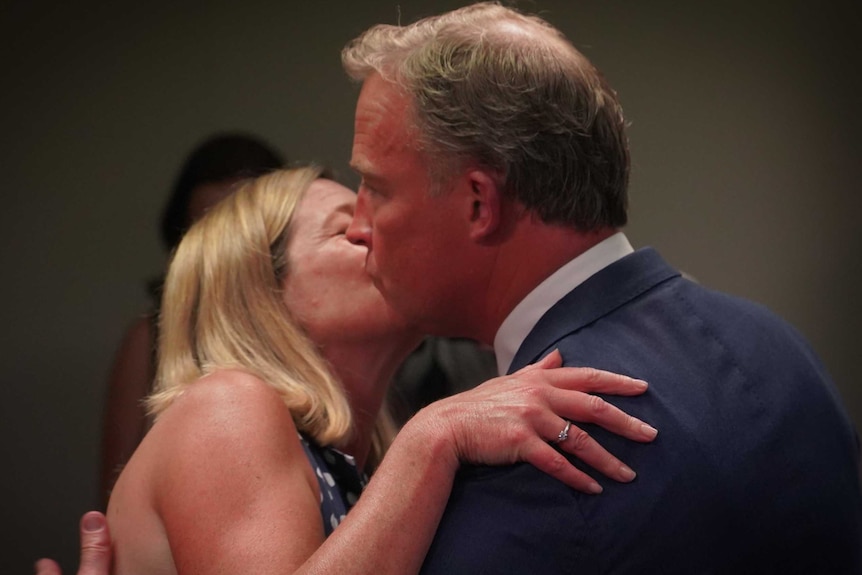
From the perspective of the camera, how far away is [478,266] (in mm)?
Result: 1236

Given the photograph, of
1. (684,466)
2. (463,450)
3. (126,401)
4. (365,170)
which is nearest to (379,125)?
(365,170)

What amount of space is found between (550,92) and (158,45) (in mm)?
1308

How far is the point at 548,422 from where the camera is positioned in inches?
40.9

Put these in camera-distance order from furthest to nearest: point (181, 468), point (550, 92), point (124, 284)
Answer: point (124, 284) < point (181, 468) < point (550, 92)

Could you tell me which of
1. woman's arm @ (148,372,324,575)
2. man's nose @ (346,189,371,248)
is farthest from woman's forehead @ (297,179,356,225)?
woman's arm @ (148,372,324,575)

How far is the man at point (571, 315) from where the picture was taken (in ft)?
3.36

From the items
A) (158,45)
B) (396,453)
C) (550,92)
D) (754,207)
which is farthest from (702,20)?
(396,453)

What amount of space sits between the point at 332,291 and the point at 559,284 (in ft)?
1.72

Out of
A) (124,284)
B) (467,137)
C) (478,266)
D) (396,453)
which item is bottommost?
(124,284)

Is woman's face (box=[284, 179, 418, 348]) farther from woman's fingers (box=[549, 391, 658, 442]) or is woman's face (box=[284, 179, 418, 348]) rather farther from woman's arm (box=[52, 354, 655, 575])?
woman's fingers (box=[549, 391, 658, 442])

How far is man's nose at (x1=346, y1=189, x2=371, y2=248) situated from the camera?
4.43 ft

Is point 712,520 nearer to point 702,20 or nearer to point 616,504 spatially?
point 616,504

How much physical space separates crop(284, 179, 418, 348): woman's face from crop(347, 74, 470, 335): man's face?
0.98 ft

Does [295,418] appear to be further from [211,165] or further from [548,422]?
[211,165]
